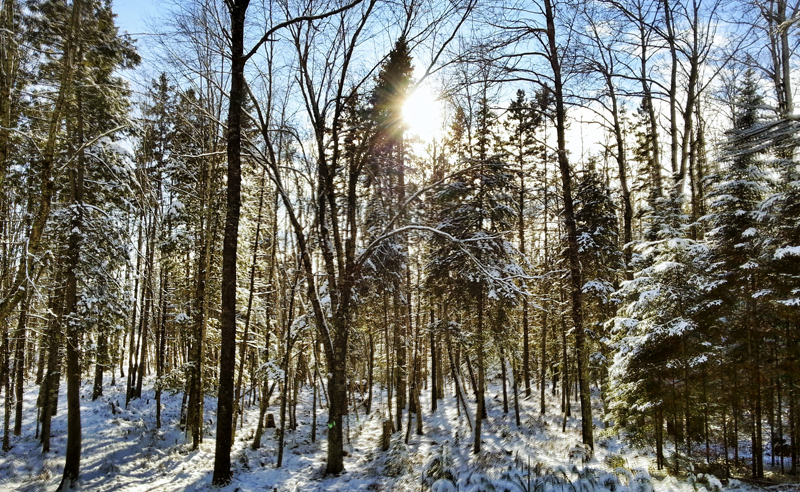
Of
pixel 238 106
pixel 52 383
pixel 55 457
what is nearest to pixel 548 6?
pixel 238 106

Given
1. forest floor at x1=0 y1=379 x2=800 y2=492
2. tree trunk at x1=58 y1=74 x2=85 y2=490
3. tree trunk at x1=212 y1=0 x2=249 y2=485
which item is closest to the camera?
forest floor at x1=0 y1=379 x2=800 y2=492

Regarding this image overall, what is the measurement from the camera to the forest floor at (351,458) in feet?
23.4

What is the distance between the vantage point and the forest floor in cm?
712

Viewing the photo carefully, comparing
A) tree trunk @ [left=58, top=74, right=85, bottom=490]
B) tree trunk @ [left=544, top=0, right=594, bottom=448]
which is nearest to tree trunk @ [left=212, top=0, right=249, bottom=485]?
tree trunk @ [left=58, top=74, right=85, bottom=490]

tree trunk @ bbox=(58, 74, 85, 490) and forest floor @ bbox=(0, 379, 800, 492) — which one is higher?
tree trunk @ bbox=(58, 74, 85, 490)

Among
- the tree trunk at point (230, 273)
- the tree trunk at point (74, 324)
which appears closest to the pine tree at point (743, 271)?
the tree trunk at point (230, 273)

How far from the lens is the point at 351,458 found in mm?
13969

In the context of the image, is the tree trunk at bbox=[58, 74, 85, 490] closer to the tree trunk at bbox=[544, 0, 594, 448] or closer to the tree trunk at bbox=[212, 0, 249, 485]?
the tree trunk at bbox=[212, 0, 249, 485]

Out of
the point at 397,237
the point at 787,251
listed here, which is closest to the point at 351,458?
the point at 397,237

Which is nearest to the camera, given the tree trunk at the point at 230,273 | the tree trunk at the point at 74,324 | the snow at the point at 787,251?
the tree trunk at the point at 230,273

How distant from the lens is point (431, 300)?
650 inches

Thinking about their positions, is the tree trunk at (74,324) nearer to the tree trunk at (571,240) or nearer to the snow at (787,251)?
the tree trunk at (571,240)

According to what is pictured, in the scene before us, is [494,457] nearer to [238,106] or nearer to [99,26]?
[238,106]

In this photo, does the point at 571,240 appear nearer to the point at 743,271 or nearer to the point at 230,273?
the point at 743,271
